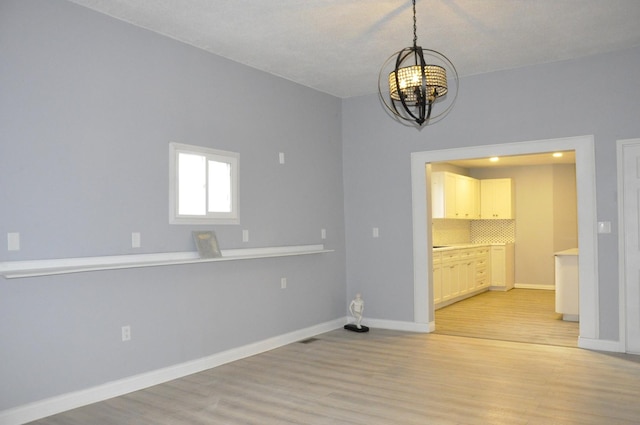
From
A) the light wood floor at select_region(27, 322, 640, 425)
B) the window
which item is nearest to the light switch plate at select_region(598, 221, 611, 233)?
the light wood floor at select_region(27, 322, 640, 425)

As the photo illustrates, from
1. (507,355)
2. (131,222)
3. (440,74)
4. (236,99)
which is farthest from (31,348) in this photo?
(507,355)

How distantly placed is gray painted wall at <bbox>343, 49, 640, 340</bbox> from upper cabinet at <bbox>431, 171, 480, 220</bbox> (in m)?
2.60

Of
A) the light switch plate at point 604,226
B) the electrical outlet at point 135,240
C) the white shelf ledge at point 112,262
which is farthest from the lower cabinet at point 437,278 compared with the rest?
the electrical outlet at point 135,240

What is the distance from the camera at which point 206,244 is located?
4.69 m

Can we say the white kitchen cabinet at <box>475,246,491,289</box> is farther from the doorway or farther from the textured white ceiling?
the textured white ceiling

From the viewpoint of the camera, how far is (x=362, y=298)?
6691mm

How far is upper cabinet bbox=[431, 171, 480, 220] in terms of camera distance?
9.07m

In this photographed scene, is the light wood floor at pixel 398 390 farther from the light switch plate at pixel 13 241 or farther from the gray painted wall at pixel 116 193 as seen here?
the light switch plate at pixel 13 241

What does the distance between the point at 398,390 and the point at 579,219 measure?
2.67m

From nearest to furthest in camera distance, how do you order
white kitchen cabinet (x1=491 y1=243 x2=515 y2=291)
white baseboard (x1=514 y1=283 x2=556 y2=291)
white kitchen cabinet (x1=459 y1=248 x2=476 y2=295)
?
white kitchen cabinet (x1=459 y1=248 x2=476 y2=295) < white kitchen cabinet (x1=491 y1=243 x2=515 y2=291) < white baseboard (x1=514 y1=283 x2=556 y2=291)

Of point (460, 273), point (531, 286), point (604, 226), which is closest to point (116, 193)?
point (604, 226)

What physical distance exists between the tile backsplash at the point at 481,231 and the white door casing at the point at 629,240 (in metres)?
4.96

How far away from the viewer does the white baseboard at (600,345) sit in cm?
506

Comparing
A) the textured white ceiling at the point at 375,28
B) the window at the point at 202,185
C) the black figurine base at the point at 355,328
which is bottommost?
the black figurine base at the point at 355,328
